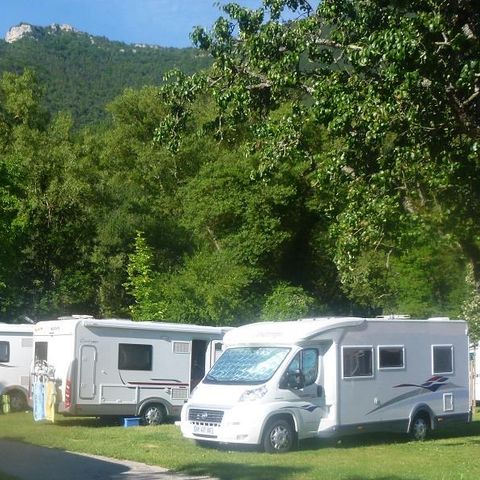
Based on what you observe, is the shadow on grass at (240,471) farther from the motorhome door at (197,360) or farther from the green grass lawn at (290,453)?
the motorhome door at (197,360)

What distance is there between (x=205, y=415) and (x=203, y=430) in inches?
10.6

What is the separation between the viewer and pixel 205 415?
16078 mm

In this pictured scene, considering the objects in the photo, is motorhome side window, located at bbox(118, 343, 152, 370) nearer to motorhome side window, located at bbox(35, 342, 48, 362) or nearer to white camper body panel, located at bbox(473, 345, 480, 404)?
motorhome side window, located at bbox(35, 342, 48, 362)

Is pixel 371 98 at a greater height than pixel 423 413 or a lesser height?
greater

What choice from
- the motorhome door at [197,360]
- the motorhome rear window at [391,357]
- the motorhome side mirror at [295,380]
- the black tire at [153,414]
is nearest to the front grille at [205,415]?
the motorhome side mirror at [295,380]

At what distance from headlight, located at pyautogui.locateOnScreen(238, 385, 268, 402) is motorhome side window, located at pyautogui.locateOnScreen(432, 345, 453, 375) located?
5.16 m

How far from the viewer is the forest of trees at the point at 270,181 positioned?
43.7 feet

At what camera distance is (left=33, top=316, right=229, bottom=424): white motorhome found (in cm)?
2100

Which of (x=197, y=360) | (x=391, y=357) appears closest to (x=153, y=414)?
(x=197, y=360)

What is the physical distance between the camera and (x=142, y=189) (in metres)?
44.6

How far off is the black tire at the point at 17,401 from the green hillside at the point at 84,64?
50.4 metres

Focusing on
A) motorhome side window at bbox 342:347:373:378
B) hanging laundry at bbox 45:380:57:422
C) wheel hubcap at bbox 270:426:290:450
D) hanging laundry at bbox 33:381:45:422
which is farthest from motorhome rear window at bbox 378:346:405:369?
hanging laundry at bbox 33:381:45:422

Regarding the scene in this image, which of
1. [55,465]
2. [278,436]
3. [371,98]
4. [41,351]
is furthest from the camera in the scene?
[41,351]

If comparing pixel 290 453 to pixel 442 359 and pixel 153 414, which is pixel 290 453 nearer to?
pixel 442 359
